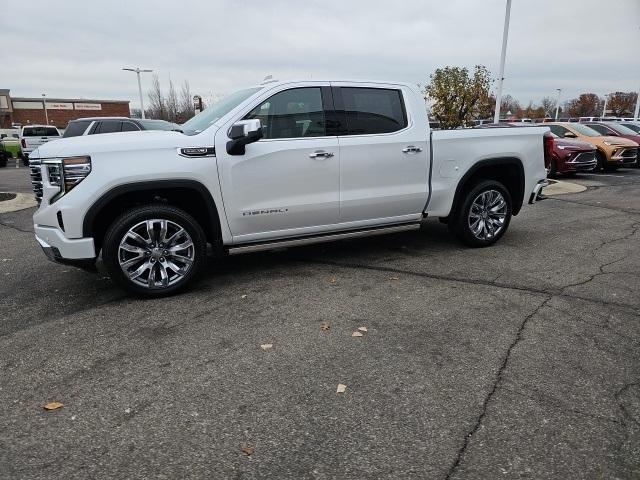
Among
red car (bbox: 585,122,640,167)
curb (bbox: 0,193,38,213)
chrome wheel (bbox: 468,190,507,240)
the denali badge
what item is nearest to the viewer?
the denali badge

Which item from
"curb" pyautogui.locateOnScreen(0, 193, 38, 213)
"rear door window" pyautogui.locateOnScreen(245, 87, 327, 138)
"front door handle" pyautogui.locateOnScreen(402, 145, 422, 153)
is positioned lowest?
"curb" pyautogui.locateOnScreen(0, 193, 38, 213)

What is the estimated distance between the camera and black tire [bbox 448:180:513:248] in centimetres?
602

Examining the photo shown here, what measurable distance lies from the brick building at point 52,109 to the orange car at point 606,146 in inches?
2556

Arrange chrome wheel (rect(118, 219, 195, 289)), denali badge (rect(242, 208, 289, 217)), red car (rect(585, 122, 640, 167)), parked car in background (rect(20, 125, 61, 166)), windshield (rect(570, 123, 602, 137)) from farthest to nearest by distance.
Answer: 1. parked car in background (rect(20, 125, 61, 166))
2. red car (rect(585, 122, 640, 167))
3. windshield (rect(570, 123, 602, 137))
4. denali badge (rect(242, 208, 289, 217))
5. chrome wheel (rect(118, 219, 195, 289))

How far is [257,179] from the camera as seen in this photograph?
470 centimetres

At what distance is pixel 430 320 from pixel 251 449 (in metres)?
2.03

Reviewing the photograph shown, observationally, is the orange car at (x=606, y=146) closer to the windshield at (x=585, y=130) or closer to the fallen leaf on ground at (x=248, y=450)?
the windshield at (x=585, y=130)

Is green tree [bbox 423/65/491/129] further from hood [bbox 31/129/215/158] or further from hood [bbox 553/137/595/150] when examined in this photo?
hood [bbox 31/129/215/158]

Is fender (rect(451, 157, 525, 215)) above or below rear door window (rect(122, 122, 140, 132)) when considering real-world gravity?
below

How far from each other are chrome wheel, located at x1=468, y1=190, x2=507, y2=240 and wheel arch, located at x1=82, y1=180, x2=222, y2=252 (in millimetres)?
3243

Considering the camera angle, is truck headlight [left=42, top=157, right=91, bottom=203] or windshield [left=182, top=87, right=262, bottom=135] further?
windshield [left=182, top=87, right=262, bottom=135]

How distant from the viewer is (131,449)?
2506mm

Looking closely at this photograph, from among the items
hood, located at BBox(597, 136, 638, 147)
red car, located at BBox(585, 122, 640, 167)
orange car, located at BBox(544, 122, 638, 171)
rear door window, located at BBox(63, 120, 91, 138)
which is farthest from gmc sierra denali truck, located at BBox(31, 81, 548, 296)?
red car, located at BBox(585, 122, 640, 167)

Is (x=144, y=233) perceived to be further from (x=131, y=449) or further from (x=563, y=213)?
(x=563, y=213)
